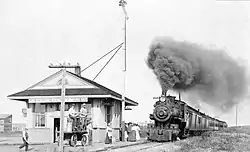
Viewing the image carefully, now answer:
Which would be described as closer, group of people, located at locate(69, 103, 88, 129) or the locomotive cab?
group of people, located at locate(69, 103, 88, 129)

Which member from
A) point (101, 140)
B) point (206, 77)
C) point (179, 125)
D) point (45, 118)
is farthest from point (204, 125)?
point (45, 118)

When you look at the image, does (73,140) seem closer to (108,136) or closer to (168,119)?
(108,136)

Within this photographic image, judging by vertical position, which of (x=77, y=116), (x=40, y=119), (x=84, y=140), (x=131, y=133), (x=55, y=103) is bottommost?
(x=131, y=133)

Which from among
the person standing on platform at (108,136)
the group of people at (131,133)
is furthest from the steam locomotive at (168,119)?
the person standing on platform at (108,136)

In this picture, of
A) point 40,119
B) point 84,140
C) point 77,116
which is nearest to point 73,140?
point 84,140

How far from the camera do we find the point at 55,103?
2839 centimetres

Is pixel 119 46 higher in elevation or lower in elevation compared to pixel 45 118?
higher

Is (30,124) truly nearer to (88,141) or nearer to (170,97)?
(88,141)

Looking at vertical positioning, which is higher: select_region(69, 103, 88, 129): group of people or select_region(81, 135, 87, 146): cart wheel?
select_region(69, 103, 88, 129): group of people

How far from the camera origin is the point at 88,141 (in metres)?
24.1

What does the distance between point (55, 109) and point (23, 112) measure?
2.44 m

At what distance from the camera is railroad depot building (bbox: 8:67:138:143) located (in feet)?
90.2

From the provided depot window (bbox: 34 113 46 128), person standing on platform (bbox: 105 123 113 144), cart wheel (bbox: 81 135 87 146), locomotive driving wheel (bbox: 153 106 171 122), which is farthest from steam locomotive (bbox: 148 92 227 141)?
depot window (bbox: 34 113 46 128)

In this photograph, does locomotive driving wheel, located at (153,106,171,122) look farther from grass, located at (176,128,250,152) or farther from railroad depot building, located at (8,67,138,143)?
railroad depot building, located at (8,67,138,143)
